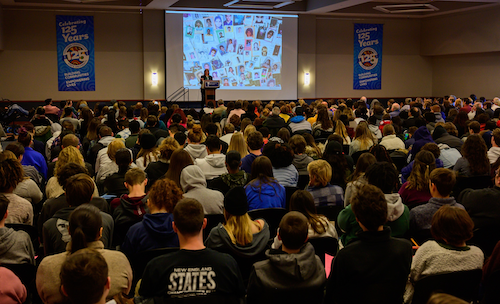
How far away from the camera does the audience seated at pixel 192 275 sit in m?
2.26

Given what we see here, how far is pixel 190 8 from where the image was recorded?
55.5ft

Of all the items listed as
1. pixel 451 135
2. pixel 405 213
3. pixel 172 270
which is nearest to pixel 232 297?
pixel 172 270

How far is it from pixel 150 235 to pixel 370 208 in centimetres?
156

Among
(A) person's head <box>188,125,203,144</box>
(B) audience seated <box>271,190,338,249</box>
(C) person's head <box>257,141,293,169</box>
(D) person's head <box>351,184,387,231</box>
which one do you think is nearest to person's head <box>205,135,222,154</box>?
(A) person's head <box>188,125,203,144</box>

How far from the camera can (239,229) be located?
9.71 ft

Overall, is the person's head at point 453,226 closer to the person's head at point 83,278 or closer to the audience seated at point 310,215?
the audience seated at point 310,215

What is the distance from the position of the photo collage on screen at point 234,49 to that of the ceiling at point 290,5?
393 millimetres

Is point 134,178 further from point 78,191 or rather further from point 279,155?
point 279,155

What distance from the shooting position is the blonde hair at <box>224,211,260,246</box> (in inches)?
116

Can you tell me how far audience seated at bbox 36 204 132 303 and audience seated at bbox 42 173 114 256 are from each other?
0.59 m

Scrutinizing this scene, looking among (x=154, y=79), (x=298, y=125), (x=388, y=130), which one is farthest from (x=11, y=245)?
(x=154, y=79)

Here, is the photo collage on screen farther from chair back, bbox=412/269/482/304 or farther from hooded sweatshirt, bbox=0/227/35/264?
chair back, bbox=412/269/482/304

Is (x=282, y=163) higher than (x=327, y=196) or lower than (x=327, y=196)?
higher

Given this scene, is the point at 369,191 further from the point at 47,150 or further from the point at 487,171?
the point at 47,150
